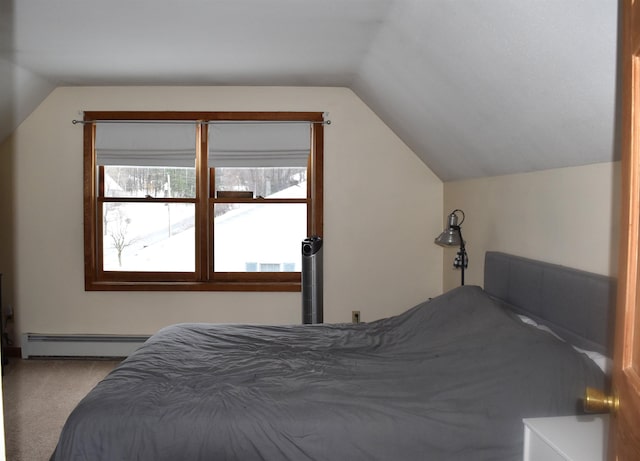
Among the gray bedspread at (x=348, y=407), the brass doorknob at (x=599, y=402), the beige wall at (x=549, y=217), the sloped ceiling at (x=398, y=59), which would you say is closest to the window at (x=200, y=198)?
the sloped ceiling at (x=398, y=59)

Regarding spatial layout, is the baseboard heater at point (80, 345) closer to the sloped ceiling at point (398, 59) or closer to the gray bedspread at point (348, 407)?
the sloped ceiling at point (398, 59)

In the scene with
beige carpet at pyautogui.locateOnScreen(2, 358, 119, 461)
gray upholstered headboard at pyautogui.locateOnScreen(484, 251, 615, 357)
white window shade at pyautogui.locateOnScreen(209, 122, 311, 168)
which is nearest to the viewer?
gray upholstered headboard at pyautogui.locateOnScreen(484, 251, 615, 357)

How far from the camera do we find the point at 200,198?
4.91m

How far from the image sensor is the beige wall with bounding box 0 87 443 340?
4.88m

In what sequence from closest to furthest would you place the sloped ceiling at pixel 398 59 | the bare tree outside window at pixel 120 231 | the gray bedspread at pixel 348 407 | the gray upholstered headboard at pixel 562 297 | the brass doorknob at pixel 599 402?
the brass doorknob at pixel 599 402, the sloped ceiling at pixel 398 59, the gray bedspread at pixel 348 407, the gray upholstered headboard at pixel 562 297, the bare tree outside window at pixel 120 231

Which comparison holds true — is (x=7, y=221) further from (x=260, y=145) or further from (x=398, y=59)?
(x=398, y=59)

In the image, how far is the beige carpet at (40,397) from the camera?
10.6ft

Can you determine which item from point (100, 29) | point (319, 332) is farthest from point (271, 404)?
point (100, 29)

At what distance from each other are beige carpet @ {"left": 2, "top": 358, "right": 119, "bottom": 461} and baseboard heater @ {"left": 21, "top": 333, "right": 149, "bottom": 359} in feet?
0.29

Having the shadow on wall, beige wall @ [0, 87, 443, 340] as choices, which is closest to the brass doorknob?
beige wall @ [0, 87, 443, 340]

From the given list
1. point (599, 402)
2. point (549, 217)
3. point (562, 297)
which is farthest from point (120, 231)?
point (599, 402)

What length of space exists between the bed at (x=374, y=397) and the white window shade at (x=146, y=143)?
2.44 meters

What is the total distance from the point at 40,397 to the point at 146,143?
2106mm

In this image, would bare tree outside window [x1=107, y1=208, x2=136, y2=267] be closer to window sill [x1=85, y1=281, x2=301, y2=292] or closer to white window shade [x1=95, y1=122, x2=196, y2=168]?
window sill [x1=85, y1=281, x2=301, y2=292]
